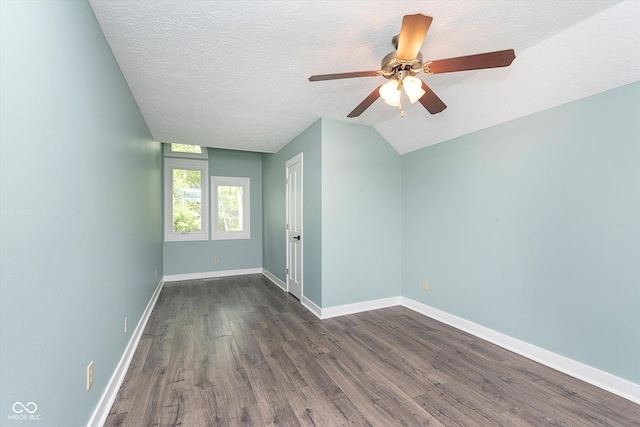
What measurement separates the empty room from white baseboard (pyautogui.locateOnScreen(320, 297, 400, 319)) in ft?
Result: 0.13

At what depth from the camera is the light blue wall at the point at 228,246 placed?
538 cm

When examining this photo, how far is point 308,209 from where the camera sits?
A: 3.76 metres

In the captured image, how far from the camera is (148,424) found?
166 cm

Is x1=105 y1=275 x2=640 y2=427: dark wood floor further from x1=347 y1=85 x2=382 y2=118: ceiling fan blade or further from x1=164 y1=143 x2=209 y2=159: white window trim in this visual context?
x1=164 y1=143 x2=209 y2=159: white window trim

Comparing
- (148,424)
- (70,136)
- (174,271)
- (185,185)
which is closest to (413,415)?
(148,424)

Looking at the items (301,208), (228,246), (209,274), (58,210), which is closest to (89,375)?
(58,210)

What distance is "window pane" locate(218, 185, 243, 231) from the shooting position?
5.77 meters

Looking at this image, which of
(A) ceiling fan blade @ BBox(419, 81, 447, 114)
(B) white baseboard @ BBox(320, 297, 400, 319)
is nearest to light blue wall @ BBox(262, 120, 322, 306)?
(B) white baseboard @ BBox(320, 297, 400, 319)

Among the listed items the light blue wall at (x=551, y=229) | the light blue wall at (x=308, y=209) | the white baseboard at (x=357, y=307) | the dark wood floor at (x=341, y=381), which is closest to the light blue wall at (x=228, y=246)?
the light blue wall at (x=308, y=209)

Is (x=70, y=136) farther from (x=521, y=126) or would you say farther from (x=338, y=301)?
(x=521, y=126)

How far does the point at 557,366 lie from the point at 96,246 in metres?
3.54

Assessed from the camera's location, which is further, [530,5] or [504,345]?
[504,345]

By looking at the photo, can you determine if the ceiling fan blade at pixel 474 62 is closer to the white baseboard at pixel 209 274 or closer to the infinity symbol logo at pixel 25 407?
the infinity symbol logo at pixel 25 407

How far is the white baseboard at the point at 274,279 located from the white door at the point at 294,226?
0.22 meters
